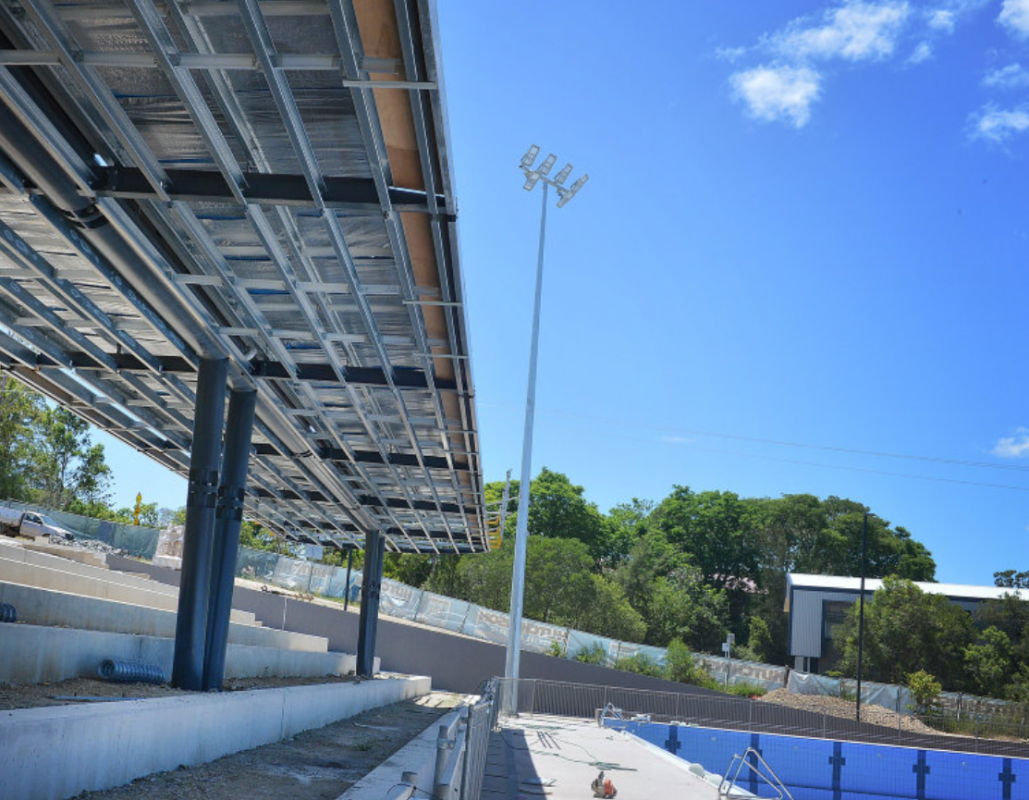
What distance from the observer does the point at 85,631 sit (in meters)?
11.1

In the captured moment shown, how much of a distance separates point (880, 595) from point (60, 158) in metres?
53.4

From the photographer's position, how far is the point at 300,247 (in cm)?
972

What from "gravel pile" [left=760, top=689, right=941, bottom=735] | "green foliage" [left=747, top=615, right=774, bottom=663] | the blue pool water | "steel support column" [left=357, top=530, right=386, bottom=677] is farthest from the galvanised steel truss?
"green foliage" [left=747, top=615, right=774, bottom=663]

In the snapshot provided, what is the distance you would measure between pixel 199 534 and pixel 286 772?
3.42 metres

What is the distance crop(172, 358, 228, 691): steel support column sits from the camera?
1191 centimetres

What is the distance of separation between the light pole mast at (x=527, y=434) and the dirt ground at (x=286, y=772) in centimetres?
1135

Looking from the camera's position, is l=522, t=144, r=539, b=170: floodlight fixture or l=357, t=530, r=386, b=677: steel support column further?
l=522, t=144, r=539, b=170: floodlight fixture

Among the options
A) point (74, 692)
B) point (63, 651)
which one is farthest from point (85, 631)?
point (74, 692)

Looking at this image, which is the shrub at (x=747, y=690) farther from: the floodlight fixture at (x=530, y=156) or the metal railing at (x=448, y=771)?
the metal railing at (x=448, y=771)

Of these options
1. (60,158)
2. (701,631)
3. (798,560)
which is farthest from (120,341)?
(798,560)

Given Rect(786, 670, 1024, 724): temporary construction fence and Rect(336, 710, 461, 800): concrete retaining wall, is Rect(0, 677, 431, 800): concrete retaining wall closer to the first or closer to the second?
Rect(336, 710, 461, 800): concrete retaining wall

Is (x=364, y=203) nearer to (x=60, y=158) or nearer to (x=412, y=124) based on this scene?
(x=412, y=124)

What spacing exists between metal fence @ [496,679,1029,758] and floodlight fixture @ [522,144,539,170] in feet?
63.0

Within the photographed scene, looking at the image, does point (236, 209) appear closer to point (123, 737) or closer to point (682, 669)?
point (123, 737)
